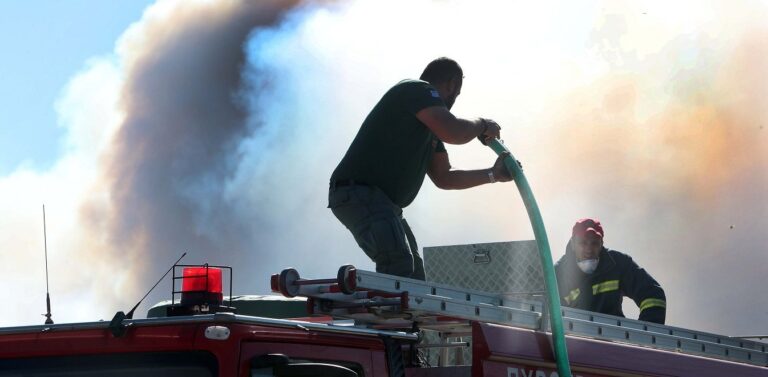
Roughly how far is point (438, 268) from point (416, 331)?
328cm

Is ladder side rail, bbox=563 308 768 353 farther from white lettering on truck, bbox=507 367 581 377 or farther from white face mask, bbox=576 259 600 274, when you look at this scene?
white face mask, bbox=576 259 600 274

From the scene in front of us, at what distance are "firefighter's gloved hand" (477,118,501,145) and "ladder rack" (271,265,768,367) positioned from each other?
83 centimetres

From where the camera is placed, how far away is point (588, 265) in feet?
24.5

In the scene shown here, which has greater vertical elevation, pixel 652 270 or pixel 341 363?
pixel 652 270

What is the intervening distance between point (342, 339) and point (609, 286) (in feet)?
10.5

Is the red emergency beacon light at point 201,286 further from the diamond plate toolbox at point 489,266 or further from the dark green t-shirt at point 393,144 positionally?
the diamond plate toolbox at point 489,266

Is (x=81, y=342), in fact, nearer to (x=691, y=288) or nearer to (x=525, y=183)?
(x=525, y=183)

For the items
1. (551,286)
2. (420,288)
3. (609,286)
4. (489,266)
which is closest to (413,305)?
(420,288)

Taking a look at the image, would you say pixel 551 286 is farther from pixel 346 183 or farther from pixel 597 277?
pixel 597 277

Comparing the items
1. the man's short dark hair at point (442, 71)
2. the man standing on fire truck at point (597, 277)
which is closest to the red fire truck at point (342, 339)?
the man's short dark hair at point (442, 71)

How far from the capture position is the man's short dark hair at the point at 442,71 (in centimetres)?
581

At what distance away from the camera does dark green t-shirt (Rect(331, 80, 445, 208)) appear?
5496 millimetres

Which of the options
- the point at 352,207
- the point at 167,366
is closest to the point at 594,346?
the point at 352,207

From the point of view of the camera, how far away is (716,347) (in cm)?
646
